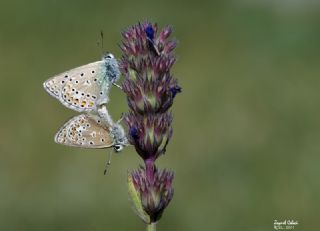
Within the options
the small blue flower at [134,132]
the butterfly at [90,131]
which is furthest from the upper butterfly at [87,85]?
the small blue flower at [134,132]

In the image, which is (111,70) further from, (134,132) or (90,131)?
(134,132)

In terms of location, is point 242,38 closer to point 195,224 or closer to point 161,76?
point 195,224

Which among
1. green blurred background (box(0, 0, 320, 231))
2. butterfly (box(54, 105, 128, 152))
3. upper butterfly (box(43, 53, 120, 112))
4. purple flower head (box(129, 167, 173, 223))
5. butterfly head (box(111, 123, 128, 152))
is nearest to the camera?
purple flower head (box(129, 167, 173, 223))

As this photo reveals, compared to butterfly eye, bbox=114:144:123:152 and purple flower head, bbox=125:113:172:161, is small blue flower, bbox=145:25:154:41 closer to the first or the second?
purple flower head, bbox=125:113:172:161

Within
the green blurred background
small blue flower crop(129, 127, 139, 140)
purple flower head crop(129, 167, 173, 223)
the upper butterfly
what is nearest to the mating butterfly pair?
the upper butterfly

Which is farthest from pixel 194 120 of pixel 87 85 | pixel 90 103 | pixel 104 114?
pixel 104 114

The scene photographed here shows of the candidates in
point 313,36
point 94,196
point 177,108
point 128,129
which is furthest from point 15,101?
point 128,129
